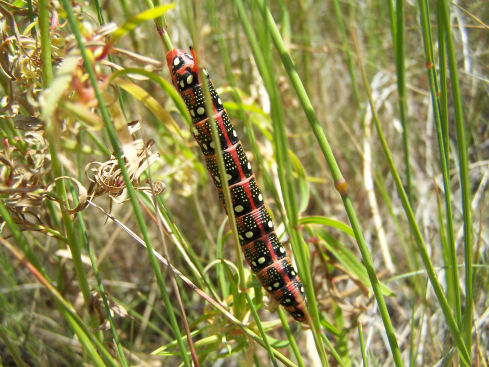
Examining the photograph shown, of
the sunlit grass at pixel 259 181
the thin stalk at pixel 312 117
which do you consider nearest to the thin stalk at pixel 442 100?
the sunlit grass at pixel 259 181

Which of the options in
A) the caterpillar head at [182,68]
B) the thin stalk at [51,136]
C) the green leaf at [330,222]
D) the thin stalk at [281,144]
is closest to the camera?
the thin stalk at [281,144]

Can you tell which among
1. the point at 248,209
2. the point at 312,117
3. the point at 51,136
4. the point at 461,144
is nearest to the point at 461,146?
the point at 461,144

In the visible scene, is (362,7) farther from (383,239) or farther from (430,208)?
(383,239)

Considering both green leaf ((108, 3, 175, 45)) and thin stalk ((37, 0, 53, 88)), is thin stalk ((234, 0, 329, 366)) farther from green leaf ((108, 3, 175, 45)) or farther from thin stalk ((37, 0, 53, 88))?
thin stalk ((37, 0, 53, 88))

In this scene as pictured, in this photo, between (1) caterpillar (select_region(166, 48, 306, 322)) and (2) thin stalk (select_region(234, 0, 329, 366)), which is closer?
(2) thin stalk (select_region(234, 0, 329, 366))

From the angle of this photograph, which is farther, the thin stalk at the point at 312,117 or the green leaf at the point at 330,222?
the green leaf at the point at 330,222

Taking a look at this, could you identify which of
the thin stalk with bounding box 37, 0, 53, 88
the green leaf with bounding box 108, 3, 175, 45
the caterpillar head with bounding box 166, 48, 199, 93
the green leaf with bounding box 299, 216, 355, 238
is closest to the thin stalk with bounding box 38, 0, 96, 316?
the thin stalk with bounding box 37, 0, 53, 88

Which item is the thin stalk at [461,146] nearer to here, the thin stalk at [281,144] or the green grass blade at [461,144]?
the green grass blade at [461,144]
